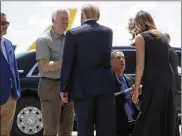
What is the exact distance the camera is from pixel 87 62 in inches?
213

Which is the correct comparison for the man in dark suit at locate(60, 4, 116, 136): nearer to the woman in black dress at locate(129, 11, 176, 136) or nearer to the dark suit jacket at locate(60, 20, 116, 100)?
the dark suit jacket at locate(60, 20, 116, 100)

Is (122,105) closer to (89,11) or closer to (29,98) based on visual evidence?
(89,11)

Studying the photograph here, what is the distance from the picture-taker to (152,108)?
5688 mm

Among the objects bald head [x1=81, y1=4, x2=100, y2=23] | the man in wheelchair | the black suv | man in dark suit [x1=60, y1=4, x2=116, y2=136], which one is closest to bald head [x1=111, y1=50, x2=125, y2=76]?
the man in wheelchair

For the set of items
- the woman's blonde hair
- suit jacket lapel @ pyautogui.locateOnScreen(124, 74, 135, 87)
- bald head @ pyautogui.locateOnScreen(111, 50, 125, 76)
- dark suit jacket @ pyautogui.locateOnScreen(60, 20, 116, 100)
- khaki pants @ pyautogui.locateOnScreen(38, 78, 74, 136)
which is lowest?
khaki pants @ pyautogui.locateOnScreen(38, 78, 74, 136)

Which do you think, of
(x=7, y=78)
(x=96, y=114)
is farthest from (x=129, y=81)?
(x=7, y=78)

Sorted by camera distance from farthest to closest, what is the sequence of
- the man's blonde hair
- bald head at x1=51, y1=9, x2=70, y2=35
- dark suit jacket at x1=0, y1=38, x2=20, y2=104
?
bald head at x1=51, y1=9, x2=70, y2=35
dark suit jacket at x1=0, y1=38, x2=20, y2=104
the man's blonde hair

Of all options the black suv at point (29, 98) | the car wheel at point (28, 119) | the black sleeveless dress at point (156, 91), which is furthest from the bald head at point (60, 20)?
the car wheel at point (28, 119)

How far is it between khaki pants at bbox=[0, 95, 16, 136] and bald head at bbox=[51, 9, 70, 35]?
117 cm

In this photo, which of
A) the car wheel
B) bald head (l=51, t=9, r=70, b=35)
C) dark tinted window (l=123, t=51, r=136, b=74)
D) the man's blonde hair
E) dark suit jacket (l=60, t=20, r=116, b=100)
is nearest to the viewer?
dark suit jacket (l=60, t=20, r=116, b=100)

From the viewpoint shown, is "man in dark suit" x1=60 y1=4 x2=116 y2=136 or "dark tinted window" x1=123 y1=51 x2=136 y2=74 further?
"dark tinted window" x1=123 y1=51 x2=136 y2=74

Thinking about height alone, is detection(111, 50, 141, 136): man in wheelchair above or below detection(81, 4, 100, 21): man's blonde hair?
below

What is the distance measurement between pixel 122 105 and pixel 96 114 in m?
0.83

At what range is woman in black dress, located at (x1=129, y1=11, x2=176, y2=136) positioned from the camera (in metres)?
5.65
